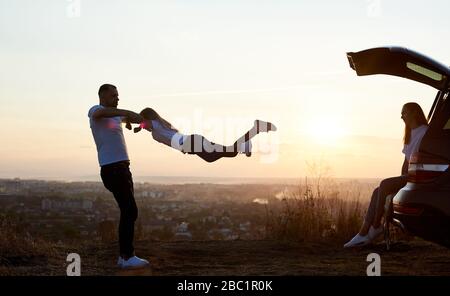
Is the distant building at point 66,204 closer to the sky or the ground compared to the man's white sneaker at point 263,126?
closer to the ground

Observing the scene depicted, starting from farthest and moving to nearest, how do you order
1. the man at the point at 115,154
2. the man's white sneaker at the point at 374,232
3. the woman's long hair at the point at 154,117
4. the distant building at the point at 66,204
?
the distant building at the point at 66,204 → the man's white sneaker at the point at 374,232 → the woman's long hair at the point at 154,117 → the man at the point at 115,154

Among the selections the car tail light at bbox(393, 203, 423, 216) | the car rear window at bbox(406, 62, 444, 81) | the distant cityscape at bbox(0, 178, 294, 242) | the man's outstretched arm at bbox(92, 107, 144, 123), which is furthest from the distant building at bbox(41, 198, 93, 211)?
the car tail light at bbox(393, 203, 423, 216)

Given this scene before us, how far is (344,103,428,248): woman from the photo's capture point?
28.5 ft

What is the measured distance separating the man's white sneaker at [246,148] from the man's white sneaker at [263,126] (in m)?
0.19

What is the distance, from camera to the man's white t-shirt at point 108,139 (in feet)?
24.1

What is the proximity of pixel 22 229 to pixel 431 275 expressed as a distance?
5.86 meters

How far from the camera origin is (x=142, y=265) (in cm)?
759

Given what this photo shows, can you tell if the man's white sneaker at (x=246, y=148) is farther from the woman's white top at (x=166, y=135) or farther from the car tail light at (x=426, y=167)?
the car tail light at (x=426, y=167)

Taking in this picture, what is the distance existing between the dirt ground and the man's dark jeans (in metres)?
0.43

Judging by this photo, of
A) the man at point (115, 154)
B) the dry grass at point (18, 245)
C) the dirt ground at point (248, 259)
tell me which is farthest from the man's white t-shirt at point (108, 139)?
the dry grass at point (18, 245)

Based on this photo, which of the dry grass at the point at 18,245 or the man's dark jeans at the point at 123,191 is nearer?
the man's dark jeans at the point at 123,191

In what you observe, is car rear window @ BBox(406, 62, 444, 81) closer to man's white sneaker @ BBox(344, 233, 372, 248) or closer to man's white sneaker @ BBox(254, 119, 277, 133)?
man's white sneaker @ BBox(254, 119, 277, 133)
